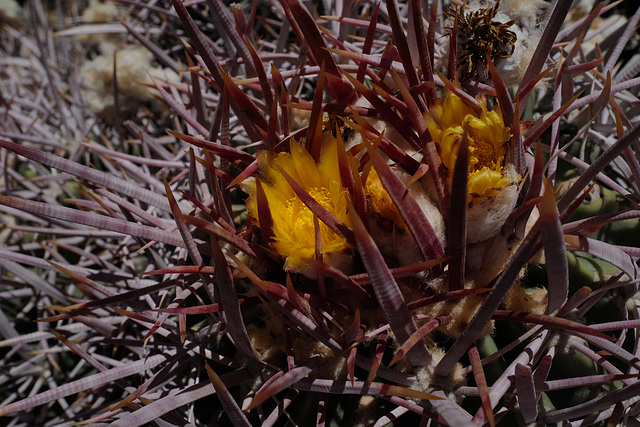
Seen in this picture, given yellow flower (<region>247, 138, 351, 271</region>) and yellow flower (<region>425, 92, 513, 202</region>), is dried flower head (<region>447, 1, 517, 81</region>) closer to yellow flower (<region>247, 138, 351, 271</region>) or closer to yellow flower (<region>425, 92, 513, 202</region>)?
yellow flower (<region>425, 92, 513, 202</region>)

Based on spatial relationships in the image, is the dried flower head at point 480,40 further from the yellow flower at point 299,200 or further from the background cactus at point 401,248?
the yellow flower at point 299,200

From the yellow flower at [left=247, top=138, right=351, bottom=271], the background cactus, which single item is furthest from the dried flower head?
the yellow flower at [left=247, top=138, right=351, bottom=271]

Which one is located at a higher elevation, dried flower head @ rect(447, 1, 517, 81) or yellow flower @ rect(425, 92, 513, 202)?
dried flower head @ rect(447, 1, 517, 81)

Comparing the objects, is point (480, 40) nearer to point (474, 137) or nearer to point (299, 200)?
point (474, 137)

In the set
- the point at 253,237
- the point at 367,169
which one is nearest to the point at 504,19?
the point at 367,169

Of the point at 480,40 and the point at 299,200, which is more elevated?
the point at 480,40

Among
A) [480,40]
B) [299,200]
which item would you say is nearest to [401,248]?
[299,200]
